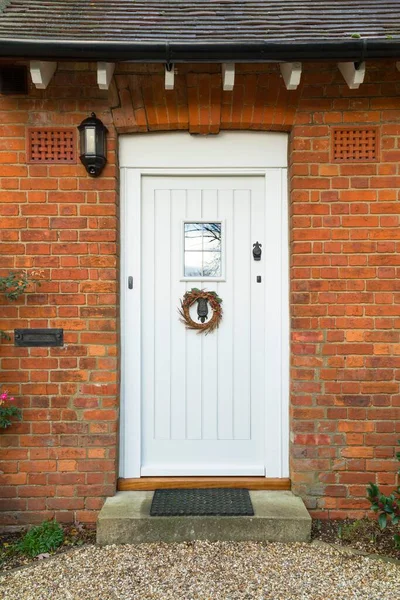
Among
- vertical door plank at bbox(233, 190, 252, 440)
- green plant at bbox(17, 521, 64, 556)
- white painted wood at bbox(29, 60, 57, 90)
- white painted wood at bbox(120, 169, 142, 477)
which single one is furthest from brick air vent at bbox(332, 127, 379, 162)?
green plant at bbox(17, 521, 64, 556)

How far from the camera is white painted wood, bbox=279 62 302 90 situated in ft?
9.18

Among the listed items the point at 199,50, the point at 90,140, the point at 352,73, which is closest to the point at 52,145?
the point at 90,140

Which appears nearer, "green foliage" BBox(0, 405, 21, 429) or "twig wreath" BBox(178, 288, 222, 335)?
"green foliage" BBox(0, 405, 21, 429)

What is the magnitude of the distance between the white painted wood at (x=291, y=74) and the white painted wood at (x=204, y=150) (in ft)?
1.21

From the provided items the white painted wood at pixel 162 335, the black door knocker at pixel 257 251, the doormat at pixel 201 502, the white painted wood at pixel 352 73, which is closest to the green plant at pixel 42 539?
the doormat at pixel 201 502

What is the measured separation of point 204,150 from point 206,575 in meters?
2.72

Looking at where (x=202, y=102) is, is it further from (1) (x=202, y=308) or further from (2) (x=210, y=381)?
(2) (x=210, y=381)

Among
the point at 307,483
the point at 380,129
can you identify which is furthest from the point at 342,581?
the point at 380,129

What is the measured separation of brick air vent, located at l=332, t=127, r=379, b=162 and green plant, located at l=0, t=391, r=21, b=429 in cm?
273

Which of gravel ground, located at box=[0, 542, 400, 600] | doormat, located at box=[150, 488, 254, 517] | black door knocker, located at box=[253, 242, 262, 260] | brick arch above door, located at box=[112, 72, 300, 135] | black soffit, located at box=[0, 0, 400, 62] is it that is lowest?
gravel ground, located at box=[0, 542, 400, 600]

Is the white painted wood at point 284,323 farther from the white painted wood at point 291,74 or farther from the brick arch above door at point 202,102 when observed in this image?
the white painted wood at point 291,74

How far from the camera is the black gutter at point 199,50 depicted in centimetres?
262

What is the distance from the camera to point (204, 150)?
10.5ft

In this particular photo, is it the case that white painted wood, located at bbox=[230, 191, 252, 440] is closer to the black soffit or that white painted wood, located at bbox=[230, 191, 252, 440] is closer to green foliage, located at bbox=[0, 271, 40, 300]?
the black soffit
